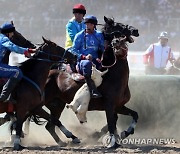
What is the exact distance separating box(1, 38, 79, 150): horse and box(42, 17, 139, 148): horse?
2.82 ft

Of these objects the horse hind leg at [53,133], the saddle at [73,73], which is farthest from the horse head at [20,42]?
the horse hind leg at [53,133]

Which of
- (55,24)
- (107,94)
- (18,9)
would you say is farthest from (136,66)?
(18,9)

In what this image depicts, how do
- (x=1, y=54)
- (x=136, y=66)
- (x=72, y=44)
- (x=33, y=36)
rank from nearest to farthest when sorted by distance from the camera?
(x=1, y=54) → (x=72, y=44) → (x=136, y=66) → (x=33, y=36)

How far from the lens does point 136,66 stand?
1697 centimetres

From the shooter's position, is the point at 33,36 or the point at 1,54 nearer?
the point at 1,54

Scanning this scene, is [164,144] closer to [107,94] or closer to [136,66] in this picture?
[107,94]

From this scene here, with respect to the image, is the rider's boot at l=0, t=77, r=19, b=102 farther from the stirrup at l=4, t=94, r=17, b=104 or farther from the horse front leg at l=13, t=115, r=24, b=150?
the horse front leg at l=13, t=115, r=24, b=150

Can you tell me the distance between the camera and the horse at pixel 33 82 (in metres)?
9.26

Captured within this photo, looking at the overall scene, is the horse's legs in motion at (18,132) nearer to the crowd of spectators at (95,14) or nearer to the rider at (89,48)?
the rider at (89,48)

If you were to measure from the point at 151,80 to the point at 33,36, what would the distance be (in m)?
16.5

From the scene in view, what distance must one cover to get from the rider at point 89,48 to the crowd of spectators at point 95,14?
14.5 meters

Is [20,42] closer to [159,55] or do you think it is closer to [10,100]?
[10,100]

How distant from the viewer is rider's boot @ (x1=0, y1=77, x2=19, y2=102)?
9070 millimetres

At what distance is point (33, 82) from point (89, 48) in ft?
3.84
